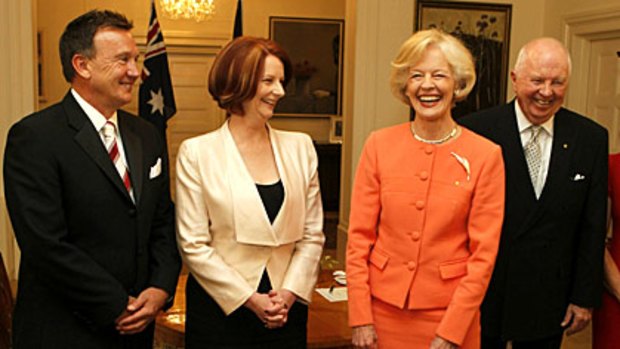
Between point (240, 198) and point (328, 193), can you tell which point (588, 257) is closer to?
point (240, 198)

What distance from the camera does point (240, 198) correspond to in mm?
2119

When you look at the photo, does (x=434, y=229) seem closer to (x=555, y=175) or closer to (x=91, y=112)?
(x=555, y=175)

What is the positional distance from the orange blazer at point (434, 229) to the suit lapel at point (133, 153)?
710 mm

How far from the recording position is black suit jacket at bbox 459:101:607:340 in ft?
7.68

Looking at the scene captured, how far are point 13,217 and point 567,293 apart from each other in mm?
→ 1919

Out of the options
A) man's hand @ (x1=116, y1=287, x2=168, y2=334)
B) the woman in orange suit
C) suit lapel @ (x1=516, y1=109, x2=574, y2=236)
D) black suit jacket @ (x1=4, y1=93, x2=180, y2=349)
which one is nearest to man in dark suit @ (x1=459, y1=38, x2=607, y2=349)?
suit lapel @ (x1=516, y1=109, x2=574, y2=236)

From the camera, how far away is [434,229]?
1.99 m

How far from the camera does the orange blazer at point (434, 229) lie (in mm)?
1971

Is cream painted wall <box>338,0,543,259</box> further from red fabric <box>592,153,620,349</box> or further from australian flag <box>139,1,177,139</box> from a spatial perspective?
red fabric <box>592,153,620,349</box>

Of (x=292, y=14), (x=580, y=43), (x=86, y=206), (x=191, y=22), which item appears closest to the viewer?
(x=86, y=206)

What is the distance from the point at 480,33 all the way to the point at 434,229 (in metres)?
4.26

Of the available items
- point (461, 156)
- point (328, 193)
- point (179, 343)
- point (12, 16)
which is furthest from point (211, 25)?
point (461, 156)

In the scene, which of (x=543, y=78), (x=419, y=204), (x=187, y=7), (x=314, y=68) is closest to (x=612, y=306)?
(x=543, y=78)

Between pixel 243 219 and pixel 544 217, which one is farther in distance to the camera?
pixel 544 217
